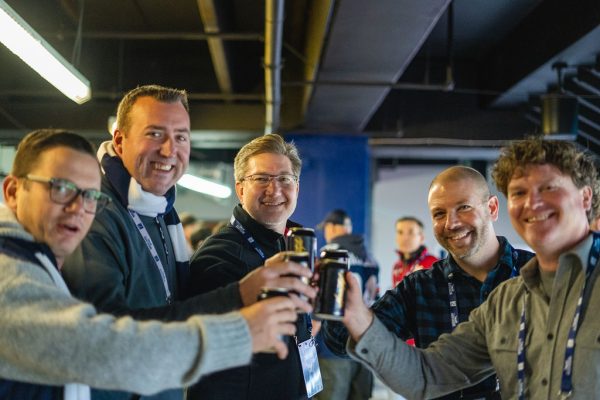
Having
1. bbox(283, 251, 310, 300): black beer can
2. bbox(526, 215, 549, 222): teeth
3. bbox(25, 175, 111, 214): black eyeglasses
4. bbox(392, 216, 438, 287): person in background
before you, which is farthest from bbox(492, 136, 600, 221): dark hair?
bbox(392, 216, 438, 287): person in background

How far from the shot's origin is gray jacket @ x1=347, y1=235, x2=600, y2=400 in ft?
5.66

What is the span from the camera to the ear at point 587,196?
188 cm

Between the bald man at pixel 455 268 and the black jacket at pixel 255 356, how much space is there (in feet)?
1.43

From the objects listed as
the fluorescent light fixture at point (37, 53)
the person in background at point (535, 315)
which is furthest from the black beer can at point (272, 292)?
the fluorescent light fixture at point (37, 53)

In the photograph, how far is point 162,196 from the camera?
88.6 inches

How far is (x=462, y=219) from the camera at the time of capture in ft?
8.45

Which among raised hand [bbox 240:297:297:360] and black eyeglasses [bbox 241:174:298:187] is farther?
black eyeglasses [bbox 241:174:298:187]

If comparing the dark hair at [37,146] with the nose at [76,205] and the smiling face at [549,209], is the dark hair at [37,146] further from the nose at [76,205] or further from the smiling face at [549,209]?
the smiling face at [549,209]

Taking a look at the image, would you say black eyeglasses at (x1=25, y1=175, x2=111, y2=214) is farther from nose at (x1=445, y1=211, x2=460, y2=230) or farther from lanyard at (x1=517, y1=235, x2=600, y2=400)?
nose at (x1=445, y1=211, x2=460, y2=230)

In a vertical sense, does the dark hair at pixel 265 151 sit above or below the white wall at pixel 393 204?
below

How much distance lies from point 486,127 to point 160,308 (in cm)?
803

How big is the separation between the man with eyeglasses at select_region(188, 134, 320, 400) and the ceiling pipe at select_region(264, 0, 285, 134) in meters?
2.11

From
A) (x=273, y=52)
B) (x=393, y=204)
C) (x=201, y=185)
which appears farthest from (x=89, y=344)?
(x=393, y=204)

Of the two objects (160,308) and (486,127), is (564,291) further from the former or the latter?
(486,127)
